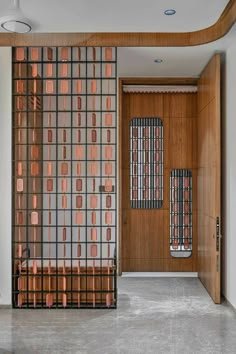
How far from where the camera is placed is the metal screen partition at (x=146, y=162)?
6344mm

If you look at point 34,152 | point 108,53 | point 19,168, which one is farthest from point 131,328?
point 108,53

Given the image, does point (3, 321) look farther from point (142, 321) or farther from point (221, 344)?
point (221, 344)

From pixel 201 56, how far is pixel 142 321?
9.92 ft

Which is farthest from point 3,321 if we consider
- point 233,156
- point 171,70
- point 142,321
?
point 171,70

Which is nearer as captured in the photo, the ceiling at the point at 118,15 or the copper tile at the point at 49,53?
the ceiling at the point at 118,15

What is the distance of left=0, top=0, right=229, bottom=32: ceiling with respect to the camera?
371 cm

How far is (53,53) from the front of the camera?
506 cm

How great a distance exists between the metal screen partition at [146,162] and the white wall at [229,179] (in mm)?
1549

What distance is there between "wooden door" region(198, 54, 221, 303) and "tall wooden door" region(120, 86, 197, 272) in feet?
1.17

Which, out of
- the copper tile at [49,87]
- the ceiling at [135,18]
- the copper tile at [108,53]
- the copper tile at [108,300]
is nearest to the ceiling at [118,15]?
the ceiling at [135,18]

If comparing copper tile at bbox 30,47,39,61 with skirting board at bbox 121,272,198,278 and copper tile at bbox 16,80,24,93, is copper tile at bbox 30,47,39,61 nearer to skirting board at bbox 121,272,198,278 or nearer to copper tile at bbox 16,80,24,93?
copper tile at bbox 16,80,24,93

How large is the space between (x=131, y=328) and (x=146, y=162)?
2.89 m

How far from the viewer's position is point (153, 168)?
20.9 feet

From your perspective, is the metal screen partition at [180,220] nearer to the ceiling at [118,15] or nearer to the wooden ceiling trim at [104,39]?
the wooden ceiling trim at [104,39]
